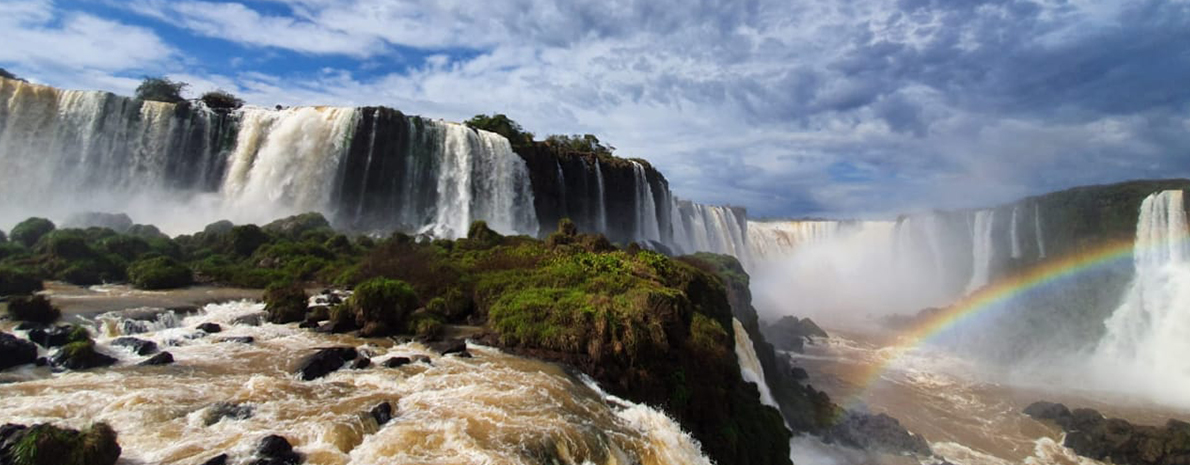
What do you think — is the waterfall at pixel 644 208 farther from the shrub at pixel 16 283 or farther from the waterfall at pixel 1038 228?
the shrub at pixel 16 283

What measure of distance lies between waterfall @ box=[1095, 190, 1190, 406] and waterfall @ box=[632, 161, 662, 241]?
32.3 meters

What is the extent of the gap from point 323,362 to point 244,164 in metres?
31.3

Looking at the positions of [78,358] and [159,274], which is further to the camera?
[159,274]

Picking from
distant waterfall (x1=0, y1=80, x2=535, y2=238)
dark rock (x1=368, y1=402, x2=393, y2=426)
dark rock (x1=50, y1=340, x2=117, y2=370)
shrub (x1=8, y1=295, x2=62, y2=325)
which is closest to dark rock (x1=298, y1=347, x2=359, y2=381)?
dark rock (x1=368, y1=402, x2=393, y2=426)

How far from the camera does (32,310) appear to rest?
12195 mm

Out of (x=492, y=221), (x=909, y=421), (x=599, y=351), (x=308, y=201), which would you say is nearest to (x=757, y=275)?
(x=492, y=221)

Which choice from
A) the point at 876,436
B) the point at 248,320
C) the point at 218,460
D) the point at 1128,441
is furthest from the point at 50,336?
the point at 1128,441

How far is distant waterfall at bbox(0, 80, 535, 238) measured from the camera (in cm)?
3238

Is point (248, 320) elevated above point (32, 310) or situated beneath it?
situated beneath

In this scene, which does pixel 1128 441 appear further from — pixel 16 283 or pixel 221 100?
pixel 221 100

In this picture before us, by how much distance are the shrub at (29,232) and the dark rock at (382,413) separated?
81.8ft

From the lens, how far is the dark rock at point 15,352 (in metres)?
9.40

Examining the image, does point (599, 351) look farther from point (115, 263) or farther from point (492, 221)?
point (492, 221)

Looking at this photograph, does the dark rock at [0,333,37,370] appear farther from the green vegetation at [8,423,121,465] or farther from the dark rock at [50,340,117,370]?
the green vegetation at [8,423,121,465]
